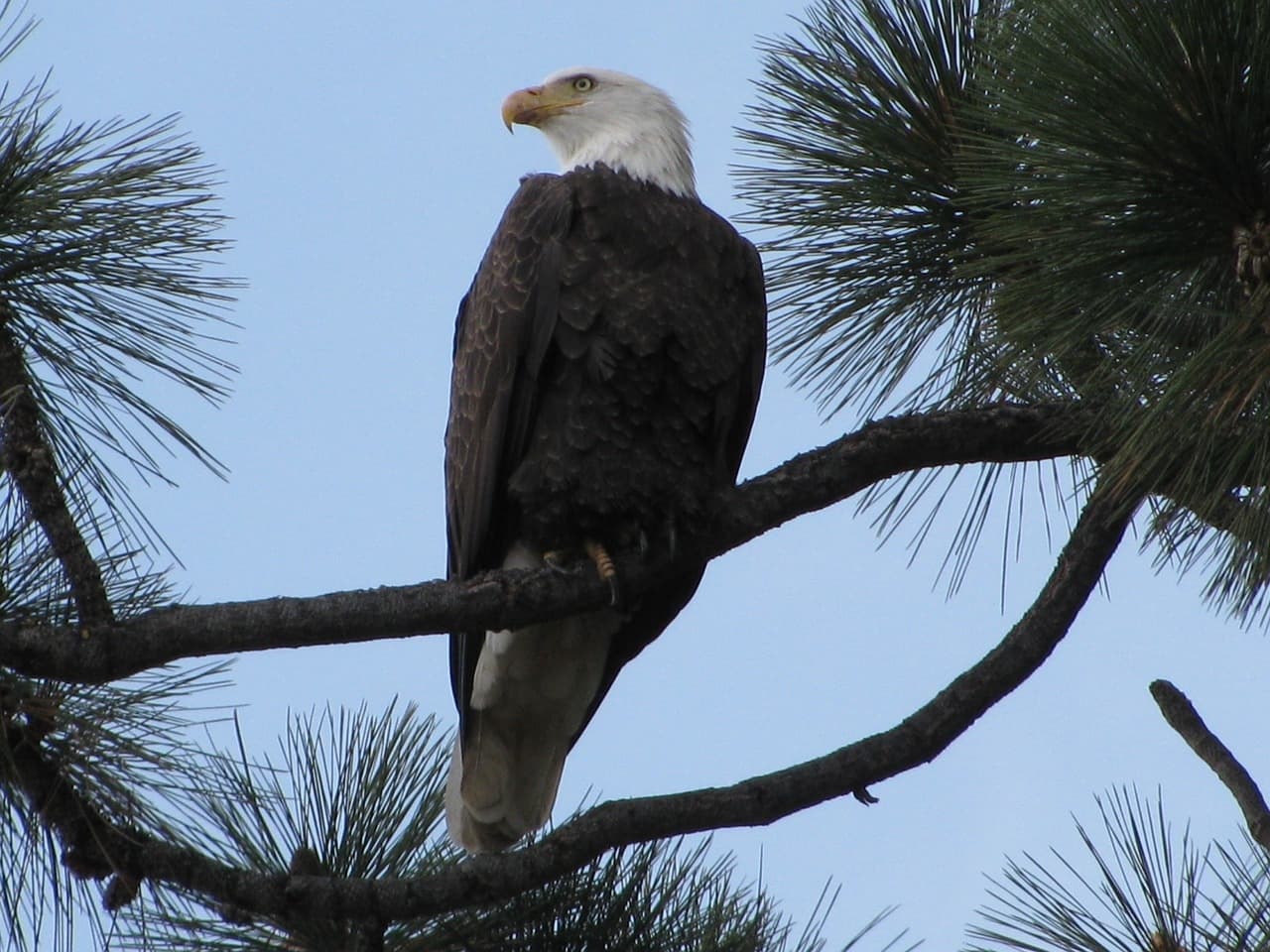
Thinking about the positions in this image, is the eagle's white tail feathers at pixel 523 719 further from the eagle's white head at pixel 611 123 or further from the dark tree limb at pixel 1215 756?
the dark tree limb at pixel 1215 756

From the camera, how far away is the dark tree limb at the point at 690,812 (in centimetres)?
231

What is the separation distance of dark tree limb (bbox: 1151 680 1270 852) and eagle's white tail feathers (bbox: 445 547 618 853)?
5.25 feet

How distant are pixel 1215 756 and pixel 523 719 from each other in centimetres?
196

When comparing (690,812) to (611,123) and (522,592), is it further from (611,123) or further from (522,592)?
(611,123)

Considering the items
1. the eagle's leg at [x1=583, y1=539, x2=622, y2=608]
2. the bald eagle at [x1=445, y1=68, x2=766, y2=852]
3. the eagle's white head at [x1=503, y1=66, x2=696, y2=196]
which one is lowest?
the eagle's leg at [x1=583, y1=539, x2=622, y2=608]

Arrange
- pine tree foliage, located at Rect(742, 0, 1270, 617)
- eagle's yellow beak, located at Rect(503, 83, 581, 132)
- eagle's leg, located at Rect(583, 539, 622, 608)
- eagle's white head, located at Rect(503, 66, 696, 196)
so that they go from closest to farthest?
pine tree foliage, located at Rect(742, 0, 1270, 617)
eagle's leg, located at Rect(583, 539, 622, 608)
eagle's white head, located at Rect(503, 66, 696, 196)
eagle's yellow beak, located at Rect(503, 83, 581, 132)

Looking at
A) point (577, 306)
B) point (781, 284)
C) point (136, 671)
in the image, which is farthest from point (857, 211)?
point (136, 671)

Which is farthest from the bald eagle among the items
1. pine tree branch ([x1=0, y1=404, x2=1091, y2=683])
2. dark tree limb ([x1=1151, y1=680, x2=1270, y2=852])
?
dark tree limb ([x1=1151, y1=680, x2=1270, y2=852])

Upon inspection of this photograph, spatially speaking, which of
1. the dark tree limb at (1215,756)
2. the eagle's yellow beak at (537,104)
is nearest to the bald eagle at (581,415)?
the eagle's yellow beak at (537,104)

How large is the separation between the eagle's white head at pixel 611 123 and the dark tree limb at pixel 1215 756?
1.91 m

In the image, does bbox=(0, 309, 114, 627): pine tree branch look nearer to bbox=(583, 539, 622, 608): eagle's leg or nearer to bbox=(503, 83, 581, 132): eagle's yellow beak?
bbox=(583, 539, 622, 608): eagle's leg

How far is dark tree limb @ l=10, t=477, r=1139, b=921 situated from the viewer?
2.31 meters

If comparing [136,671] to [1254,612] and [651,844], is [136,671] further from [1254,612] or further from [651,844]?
[1254,612]

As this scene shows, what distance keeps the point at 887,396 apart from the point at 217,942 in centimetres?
167
